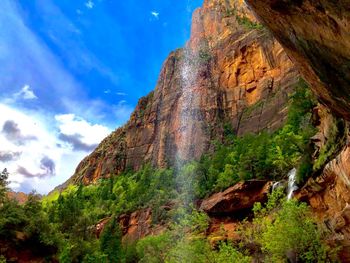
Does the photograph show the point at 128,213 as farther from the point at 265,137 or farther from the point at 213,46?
the point at 213,46

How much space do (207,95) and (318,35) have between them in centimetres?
11410

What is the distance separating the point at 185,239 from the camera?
4803 cm

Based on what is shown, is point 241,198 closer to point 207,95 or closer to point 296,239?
point 296,239

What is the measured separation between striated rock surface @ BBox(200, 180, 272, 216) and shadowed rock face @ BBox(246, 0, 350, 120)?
38.4 metres

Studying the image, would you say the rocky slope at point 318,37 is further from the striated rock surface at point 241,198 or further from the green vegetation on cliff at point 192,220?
the striated rock surface at point 241,198

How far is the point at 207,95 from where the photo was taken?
4916 inches

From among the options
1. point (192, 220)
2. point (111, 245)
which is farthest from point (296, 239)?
point (111, 245)

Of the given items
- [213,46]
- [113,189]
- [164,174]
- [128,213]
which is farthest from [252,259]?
[213,46]

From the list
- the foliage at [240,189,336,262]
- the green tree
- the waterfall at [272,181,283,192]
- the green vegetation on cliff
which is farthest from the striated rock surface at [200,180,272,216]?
the foliage at [240,189,336,262]

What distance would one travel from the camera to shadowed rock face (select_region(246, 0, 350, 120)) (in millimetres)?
10070

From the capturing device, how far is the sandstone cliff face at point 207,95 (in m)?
105

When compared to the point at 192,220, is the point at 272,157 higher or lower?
higher

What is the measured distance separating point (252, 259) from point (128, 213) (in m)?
58.1

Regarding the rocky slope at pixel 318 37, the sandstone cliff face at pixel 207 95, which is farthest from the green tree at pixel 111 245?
the rocky slope at pixel 318 37
